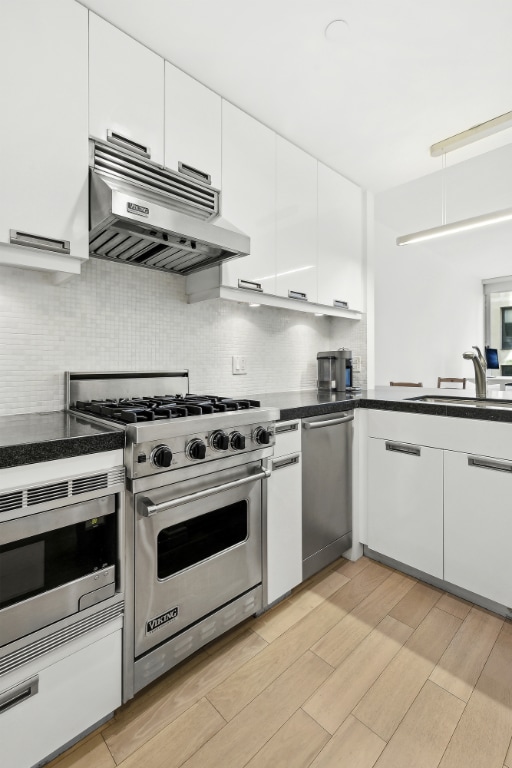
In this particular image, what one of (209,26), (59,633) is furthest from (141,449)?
(209,26)

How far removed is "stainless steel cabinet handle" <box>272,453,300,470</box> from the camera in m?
1.81

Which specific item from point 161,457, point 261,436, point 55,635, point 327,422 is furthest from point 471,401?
point 55,635

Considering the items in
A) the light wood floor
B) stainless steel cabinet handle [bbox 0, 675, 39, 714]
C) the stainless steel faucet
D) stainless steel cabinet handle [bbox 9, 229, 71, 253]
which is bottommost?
the light wood floor

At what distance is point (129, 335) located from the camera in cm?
198

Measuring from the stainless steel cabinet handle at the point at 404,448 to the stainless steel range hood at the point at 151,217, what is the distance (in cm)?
130

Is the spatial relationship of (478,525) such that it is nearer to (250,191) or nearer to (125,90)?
(250,191)

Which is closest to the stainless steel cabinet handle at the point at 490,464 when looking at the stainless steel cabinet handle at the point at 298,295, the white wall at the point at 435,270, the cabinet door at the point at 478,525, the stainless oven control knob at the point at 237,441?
the cabinet door at the point at 478,525

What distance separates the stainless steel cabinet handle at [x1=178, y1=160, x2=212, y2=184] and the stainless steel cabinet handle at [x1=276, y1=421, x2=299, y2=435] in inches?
49.0

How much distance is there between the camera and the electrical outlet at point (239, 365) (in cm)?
247

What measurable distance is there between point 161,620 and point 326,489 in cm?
106

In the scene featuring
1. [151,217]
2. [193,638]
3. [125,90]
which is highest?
[125,90]

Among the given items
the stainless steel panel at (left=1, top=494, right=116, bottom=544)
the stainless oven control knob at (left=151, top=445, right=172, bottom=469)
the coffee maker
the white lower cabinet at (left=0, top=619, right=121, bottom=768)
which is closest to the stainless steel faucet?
the coffee maker

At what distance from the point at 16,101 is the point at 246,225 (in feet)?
3.54

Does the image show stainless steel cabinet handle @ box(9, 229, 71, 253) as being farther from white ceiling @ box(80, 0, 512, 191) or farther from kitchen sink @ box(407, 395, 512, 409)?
kitchen sink @ box(407, 395, 512, 409)
